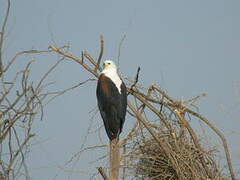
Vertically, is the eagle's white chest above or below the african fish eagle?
above

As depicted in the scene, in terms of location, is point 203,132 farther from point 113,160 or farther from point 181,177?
point 113,160

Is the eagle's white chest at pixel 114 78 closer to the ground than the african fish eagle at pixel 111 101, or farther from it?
farther from it

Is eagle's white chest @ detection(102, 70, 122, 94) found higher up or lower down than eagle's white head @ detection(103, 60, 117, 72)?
lower down

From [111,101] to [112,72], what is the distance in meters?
0.20

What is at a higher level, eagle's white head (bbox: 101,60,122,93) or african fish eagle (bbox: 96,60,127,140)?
eagle's white head (bbox: 101,60,122,93)

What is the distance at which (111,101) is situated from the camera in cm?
236

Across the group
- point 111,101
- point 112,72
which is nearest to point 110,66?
point 112,72

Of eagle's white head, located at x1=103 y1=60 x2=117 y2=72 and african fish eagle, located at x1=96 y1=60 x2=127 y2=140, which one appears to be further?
eagle's white head, located at x1=103 y1=60 x2=117 y2=72

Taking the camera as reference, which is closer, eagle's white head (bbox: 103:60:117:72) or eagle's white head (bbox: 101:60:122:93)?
eagle's white head (bbox: 101:60:122:93)

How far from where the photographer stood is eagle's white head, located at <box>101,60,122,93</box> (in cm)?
240

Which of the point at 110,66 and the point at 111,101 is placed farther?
the point at 110,66

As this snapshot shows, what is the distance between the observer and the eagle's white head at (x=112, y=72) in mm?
2396

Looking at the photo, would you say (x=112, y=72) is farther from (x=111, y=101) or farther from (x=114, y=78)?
(x=111, y=101)

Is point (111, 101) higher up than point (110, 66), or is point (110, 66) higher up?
point (110, 66)
